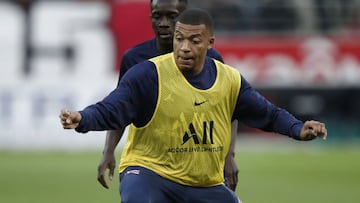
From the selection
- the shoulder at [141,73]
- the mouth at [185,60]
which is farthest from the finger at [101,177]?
the mouth at [185,60]

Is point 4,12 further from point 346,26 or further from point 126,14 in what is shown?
point 346,26

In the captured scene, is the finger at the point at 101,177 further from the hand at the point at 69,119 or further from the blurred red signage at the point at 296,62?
the blurred red signage at the point at 296,62

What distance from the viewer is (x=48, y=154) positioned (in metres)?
22.9

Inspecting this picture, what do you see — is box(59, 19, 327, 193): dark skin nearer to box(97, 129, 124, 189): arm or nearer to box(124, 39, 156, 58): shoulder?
box(124, 39, 156, 58): shoulder

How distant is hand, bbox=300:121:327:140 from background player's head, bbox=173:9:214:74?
36.8 inches

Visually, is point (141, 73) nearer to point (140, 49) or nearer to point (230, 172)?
point (140, 49)

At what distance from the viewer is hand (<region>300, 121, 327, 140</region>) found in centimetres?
831

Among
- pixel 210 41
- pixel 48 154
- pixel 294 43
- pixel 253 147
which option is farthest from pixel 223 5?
pixel 210 41

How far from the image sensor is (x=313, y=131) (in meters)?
8.37

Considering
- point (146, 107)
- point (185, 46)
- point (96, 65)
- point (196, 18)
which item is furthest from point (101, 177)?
point (96, 65)

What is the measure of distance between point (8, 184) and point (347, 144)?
32.0ft

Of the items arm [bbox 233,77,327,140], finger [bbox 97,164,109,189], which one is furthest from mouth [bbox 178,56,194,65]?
finger [bbox 97,164,109,189]

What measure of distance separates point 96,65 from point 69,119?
1693 centimetres

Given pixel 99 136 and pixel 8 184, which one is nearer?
pixel 8 184
